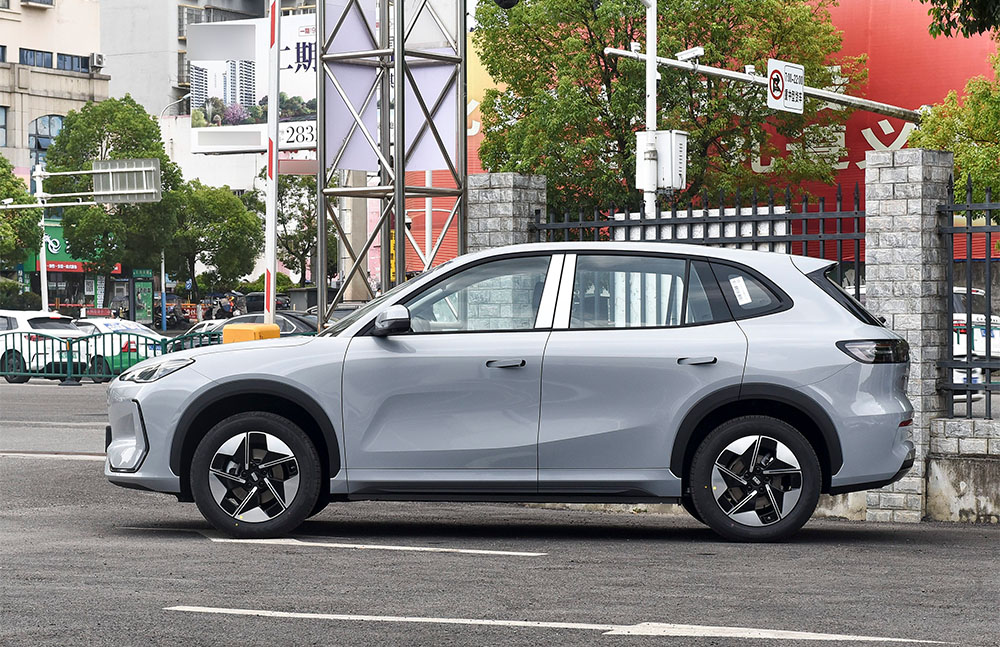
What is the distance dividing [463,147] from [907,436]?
5619mm

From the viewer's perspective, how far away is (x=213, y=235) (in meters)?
70.9

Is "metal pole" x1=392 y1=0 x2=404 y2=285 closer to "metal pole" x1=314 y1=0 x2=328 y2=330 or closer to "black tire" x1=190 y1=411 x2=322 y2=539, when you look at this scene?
"metal pole" x1=314 y1=0 x2=328 y2=330

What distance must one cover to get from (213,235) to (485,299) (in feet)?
209

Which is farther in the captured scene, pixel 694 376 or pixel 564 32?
pixel 564 32

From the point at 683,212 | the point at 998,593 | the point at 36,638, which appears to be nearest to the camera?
the point at 36,638

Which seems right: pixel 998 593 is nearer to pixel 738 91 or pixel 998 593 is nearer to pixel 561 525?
pixel 561 525

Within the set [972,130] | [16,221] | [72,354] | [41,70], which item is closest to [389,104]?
[72,354]

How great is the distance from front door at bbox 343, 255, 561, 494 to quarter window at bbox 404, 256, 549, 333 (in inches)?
0.5

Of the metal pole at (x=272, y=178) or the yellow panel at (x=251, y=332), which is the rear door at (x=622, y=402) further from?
the metal pole at (x=272, y=178)

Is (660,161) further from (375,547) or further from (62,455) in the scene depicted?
(375,547)

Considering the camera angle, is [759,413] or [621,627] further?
[759,413]

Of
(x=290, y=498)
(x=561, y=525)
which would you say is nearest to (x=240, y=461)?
(x=290, y=498)

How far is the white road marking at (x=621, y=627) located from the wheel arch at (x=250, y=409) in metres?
2.27

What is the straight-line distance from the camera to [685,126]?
40.9 m
